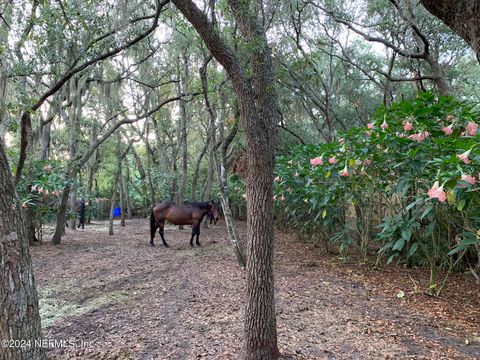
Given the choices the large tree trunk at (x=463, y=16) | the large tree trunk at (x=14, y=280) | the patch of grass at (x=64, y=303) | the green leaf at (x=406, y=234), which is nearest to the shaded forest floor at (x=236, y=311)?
the patch of grass at (x=64, y=303)

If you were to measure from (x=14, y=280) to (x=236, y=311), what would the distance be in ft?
7.79

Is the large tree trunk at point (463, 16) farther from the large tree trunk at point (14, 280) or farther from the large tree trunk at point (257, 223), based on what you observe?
the large tree trunk at point (14, 280)

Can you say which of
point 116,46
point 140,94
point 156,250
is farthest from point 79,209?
point 116,46

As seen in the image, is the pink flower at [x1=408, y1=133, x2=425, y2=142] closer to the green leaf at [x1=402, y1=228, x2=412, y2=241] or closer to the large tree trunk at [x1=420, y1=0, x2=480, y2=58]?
the green leaf at [x1=402, y1=228, x2=412, y2=241]

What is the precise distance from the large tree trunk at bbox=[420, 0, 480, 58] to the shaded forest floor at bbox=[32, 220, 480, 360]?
238 cm

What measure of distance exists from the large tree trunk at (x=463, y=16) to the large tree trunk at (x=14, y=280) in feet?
9.33

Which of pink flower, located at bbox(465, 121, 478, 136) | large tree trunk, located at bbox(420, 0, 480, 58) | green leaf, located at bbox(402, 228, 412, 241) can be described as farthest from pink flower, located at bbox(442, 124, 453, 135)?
large tree trunk, located at bbox(420, 0, 480, 58)

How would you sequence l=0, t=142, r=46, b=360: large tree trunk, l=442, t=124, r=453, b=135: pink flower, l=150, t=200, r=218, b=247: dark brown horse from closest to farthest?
l=0, t=142, r=46, b=360: large tree trunk < l=442, t=124, r=453, b=135: pink flower < l=150, t=200, r=218, b=247: dark brown horse

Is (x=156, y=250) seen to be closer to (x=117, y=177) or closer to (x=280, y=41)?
(x=117, y=177)

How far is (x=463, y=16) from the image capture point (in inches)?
73.3

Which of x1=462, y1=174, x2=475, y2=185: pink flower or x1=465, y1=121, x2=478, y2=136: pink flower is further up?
x1=465, y1=121, x2=478, y2=136: pink flower

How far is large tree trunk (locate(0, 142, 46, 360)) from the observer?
1.75 meters

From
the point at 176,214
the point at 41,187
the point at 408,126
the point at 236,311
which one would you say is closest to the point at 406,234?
the point at 408,126

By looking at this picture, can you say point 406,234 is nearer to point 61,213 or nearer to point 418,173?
point 418,173
